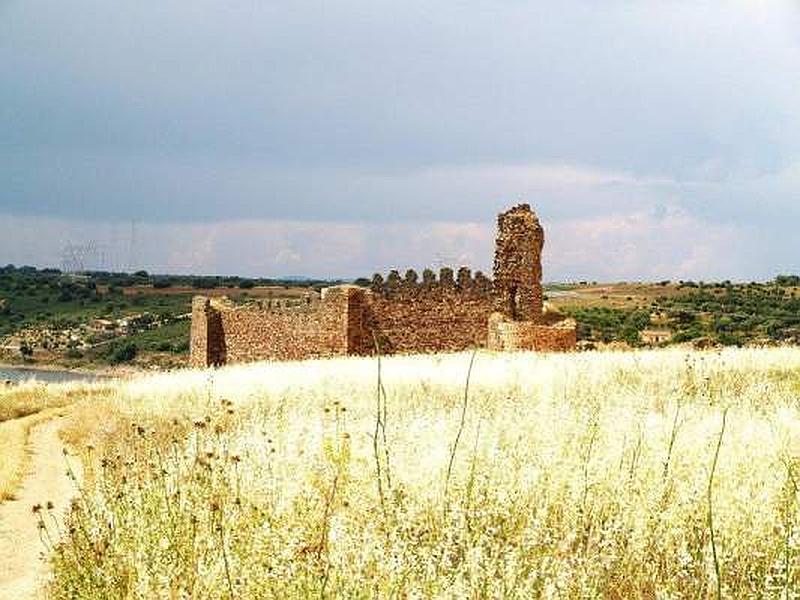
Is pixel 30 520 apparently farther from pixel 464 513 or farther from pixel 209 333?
pixel 209 333

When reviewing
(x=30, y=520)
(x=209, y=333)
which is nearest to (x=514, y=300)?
(x=209, y=333)

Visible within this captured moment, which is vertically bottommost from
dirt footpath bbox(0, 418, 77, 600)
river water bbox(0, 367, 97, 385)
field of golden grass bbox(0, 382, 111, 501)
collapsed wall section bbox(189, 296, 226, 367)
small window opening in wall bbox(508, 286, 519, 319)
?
river water bbox(0, 367, 97, 385)

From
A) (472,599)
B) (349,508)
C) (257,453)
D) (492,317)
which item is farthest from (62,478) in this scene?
(492,317)

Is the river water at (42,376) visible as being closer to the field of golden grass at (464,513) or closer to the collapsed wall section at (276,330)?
the collapsed wall section at (276,330)

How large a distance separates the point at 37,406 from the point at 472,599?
19.0m

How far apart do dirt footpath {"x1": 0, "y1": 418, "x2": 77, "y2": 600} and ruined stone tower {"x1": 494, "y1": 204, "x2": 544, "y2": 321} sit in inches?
460

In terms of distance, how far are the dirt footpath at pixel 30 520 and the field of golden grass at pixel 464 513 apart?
2.18ft

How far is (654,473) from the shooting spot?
675 cm

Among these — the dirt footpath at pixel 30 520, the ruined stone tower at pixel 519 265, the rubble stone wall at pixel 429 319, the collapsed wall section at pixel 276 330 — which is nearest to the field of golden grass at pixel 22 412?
the dirt footpath at pixel 30 520

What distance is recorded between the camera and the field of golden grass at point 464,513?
5.15 meters

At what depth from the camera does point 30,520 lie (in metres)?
10.3

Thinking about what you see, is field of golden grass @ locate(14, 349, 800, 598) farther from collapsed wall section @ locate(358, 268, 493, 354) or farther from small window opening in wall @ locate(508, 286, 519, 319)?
collapsed wall section @ locate(358, 268, 493, 354)

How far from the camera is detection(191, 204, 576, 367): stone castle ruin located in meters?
24.2

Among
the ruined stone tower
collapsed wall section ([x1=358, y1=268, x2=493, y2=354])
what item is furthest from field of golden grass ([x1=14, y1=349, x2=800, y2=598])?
collapsed wall section ([x1=358, y1=268, x2=493, y2=354])
